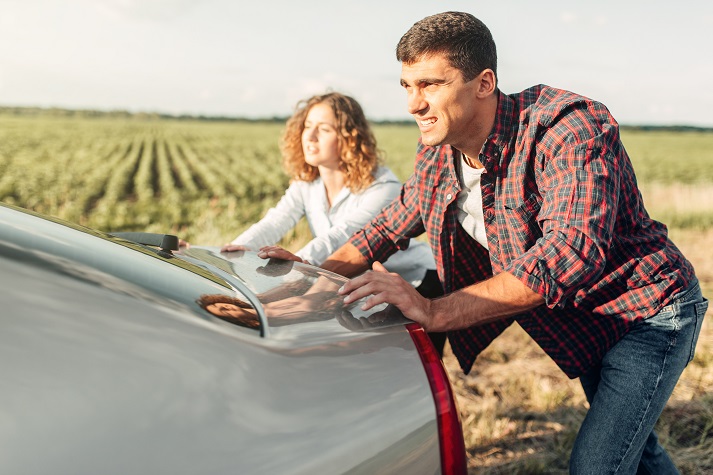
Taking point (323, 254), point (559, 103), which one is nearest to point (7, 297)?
point (559, 103)

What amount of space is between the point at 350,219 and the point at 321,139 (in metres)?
0.57

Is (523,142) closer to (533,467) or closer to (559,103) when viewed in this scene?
(559,103)

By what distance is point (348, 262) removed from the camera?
2.79m

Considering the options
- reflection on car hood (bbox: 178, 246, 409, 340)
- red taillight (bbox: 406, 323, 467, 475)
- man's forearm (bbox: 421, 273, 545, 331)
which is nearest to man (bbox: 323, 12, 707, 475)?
man's forearm (bbox: 421, 273, 545, 331)

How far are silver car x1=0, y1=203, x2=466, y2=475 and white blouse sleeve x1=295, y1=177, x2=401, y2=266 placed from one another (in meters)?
1.67

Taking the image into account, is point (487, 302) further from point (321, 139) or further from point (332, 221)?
point (321, 139)

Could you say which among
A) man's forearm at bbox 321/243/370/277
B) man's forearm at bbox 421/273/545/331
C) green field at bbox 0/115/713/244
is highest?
man's forearm at bbox 421/273/545/331

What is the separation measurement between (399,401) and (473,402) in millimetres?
2573

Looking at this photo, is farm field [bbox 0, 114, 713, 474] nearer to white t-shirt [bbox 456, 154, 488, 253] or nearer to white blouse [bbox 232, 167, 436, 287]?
white blouse [bbox 232, 167, 436, 287]

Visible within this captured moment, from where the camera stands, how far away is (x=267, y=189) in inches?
841

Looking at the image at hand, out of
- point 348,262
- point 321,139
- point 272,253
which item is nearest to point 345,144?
point 321,139

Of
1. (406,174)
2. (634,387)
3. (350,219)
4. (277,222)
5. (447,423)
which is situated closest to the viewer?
(447,423)

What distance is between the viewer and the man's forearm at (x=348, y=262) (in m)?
2.78

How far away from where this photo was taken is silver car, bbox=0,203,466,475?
3.50 feet
